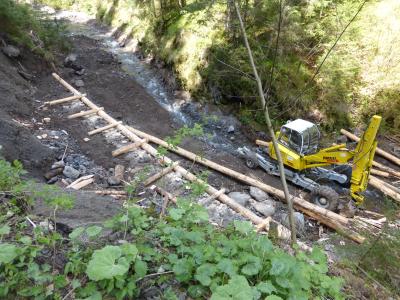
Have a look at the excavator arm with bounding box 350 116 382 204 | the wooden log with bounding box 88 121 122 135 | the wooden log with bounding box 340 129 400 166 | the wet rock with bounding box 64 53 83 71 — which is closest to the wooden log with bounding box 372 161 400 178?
the wooden log with bounding box 340 129 400 166

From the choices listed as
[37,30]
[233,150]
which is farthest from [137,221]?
[37,30]

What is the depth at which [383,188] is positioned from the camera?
884 centimetres

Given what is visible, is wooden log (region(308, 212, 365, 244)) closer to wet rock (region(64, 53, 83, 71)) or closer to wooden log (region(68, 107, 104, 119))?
wooden log (region(68, 107, 104, 119))

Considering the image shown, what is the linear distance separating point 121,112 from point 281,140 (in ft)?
18.7

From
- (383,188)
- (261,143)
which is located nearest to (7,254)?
(261,143)

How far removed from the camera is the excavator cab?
26.6ft

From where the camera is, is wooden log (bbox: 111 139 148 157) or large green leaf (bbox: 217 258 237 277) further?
wooden log (bbox: 111 139 148 157)

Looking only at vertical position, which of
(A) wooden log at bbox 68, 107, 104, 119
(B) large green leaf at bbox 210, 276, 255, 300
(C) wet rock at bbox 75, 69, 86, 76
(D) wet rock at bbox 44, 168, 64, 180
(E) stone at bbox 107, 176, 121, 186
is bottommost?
(D) wet rock at bbox 44, 168, 64, 180

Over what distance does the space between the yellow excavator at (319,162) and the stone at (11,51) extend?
31.3ft

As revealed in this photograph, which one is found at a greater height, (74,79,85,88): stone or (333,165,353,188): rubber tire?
(333,165,353,188): rubber tire

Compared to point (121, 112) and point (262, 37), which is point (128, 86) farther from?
point (262, 37)

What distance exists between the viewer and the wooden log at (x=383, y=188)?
8.55m

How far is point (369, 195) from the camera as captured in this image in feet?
29.3

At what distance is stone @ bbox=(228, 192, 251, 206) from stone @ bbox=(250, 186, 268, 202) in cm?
16
